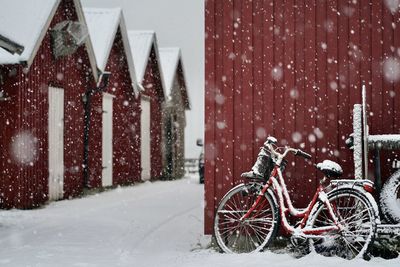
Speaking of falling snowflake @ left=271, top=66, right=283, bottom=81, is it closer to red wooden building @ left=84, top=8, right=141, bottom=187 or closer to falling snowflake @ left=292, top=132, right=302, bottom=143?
falling snowflake @ left=292, top=132, right=302, bottom=143

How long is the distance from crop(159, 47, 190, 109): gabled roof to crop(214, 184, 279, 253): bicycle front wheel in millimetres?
18156

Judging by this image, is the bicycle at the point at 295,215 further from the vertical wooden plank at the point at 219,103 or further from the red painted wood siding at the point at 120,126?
the red painted wood siding at the point at 120,126

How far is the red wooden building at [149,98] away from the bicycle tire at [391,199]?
15044 mm

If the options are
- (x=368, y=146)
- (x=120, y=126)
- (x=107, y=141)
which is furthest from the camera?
(x=120, y=126)

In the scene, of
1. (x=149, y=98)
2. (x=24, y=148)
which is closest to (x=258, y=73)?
(x=24, y=148)

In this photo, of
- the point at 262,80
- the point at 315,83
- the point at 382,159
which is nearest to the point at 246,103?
the point at 262,80

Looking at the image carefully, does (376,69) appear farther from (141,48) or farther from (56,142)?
(141,48)

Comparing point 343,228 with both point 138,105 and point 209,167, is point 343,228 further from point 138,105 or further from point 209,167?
point 138,105

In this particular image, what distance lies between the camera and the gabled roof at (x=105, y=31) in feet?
59.1

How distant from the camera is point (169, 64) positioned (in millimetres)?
28062

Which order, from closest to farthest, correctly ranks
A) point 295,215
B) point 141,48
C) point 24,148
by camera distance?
point 295,215, point 24,148, point 141,48

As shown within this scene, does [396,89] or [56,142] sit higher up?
[396,89]

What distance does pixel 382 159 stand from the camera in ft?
24.2

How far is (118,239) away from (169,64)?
2019 centimetres
